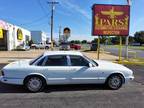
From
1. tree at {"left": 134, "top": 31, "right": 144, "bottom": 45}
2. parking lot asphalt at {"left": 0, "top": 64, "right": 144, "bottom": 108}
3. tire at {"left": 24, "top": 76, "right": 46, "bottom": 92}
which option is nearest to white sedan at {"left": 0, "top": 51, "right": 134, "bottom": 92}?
tire at {"left": 24, "top": 76, "right": 46, "bottom": 92}

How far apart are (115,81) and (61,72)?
2071 millimetres

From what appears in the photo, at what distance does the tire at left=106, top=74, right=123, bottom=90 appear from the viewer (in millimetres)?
9977

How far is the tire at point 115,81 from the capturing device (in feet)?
32.7

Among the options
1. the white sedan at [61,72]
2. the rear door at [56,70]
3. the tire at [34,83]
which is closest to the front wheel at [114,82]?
the white sedan at [61,72]

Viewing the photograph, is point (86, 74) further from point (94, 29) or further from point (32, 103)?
point (94, 29)

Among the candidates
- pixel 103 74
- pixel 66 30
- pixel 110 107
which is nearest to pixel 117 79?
pixel 103 74

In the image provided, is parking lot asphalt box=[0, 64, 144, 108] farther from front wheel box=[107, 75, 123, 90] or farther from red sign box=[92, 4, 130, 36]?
red sign box=[92, 4, 130, 36]

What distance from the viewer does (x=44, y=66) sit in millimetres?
9539

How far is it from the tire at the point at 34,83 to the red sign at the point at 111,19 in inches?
602

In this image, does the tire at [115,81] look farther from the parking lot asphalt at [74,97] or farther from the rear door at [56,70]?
the rear door at [56,70]

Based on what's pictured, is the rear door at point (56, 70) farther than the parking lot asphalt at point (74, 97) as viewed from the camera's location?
Yes

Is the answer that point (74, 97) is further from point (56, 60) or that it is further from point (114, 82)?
point (114, 82)

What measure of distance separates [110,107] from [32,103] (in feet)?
7.43

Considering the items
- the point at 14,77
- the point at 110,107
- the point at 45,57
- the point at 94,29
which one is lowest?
the point at 110,107
